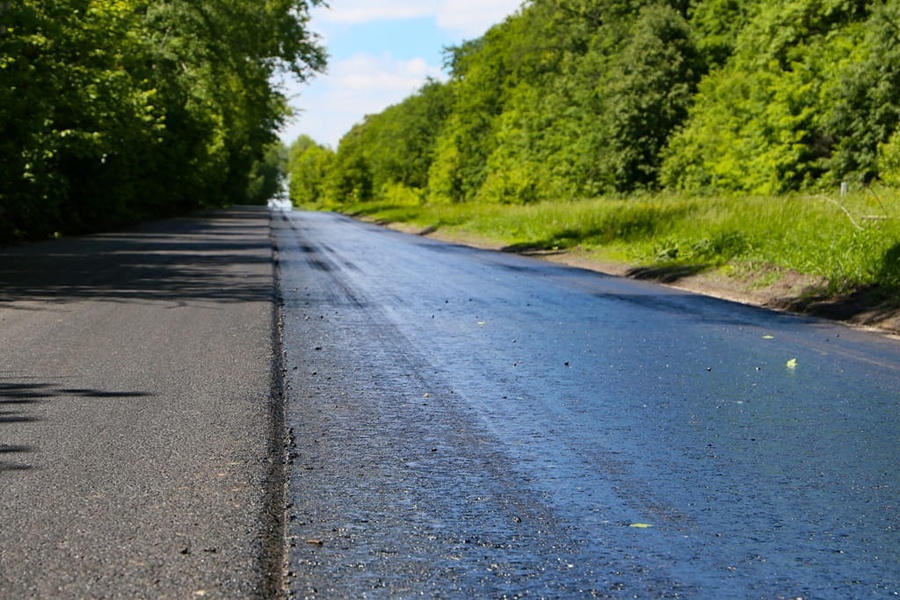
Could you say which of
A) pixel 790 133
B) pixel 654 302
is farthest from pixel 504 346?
pixel 790 133

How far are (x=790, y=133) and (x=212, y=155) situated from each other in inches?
1560

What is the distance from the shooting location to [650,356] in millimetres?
9781

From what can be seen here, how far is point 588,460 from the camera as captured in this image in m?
5.82

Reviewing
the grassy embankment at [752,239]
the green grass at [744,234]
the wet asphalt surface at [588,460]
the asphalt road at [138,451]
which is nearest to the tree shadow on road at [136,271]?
the asphalt road at [138,451]

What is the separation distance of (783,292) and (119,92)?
21293 millimetres

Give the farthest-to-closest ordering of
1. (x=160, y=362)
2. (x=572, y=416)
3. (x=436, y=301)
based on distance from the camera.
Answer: (x=436, y=301)
(x=160, y=362)
(x=572, y=416)

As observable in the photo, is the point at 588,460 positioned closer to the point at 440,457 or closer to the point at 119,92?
the point at 440,457

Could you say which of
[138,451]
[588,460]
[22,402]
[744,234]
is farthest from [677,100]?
[138,451]

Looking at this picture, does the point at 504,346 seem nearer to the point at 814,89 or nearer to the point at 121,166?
the point at 121,166

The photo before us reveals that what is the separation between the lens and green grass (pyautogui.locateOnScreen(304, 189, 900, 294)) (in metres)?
16.5

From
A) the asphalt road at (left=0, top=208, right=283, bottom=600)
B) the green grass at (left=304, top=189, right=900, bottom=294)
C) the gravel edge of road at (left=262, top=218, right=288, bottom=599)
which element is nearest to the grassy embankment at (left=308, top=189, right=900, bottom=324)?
the green grass at (left=304, top=189, right=900, bottom=294)

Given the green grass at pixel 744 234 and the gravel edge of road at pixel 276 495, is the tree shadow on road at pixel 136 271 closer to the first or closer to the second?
the gravel edge of road at pixel 276 495

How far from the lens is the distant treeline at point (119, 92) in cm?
2470

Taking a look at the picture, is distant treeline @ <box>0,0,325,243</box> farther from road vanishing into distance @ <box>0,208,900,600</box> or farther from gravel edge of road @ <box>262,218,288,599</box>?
gravel edge of road @ <box>262,218,288,599</box>
